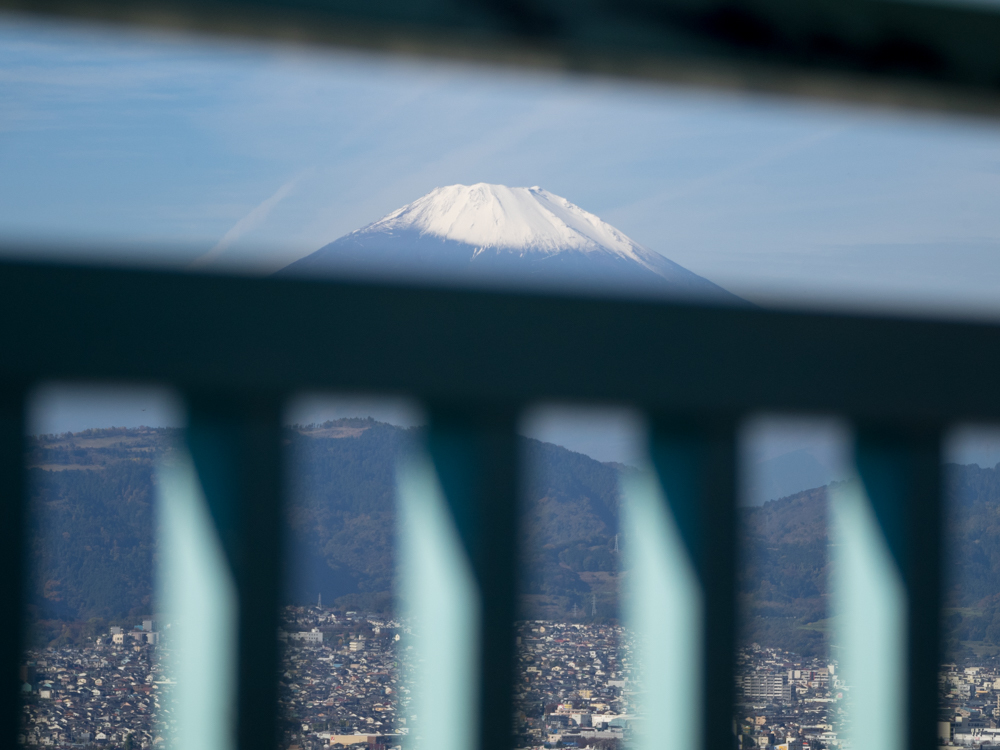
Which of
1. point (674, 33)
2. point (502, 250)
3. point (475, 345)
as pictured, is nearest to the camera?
point (674, 33)

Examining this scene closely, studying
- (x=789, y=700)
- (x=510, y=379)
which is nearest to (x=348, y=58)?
(x=510, y=379)

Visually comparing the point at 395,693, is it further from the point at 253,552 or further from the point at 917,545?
the point at 917,545

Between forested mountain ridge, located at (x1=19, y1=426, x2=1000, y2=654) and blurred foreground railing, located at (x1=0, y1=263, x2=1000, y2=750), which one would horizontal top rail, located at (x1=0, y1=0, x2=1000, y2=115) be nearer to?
blurred foreground railing, located at (x1=0, y1=263, x2=1000, y2=750)

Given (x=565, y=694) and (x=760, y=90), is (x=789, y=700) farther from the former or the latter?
(x=760, y=90)

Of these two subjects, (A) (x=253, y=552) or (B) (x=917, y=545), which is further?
(B) (x=917, y=545)

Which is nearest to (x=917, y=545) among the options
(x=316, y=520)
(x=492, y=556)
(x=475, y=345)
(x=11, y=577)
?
(x=492, y=556)

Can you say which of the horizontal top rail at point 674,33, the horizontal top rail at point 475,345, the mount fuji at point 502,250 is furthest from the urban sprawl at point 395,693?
the horizontal top rail at point 674,33
